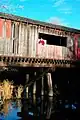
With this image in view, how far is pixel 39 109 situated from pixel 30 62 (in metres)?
3.85

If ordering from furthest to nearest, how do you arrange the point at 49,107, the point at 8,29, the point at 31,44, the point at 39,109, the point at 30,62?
the point at 31,44 → the point at 30,62 → the point at 49,107 → the point at 8,29 → the point at 39,109

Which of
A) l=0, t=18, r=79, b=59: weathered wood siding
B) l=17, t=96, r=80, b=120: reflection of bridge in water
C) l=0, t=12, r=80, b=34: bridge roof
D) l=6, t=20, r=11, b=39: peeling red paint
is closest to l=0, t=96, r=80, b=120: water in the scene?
l=17, t=96, r=80, b=120: reflection of bridge in water

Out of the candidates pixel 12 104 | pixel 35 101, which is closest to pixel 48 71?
pixel 35 101

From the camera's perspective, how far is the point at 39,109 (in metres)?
22.9

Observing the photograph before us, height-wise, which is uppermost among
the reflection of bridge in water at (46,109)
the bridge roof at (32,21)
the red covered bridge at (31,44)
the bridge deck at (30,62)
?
the bridge roof at (32,21)

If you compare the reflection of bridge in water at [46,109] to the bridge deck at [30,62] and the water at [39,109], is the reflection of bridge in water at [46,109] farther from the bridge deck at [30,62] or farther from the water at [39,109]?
the bridge deck at [30,62]

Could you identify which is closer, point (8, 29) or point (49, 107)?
point (8, 29)

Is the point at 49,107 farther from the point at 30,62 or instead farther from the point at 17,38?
the point at 17,38

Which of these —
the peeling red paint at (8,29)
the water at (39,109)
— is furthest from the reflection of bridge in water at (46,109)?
the peeling red paint at (8,29)

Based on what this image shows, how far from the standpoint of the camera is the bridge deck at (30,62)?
879 inches

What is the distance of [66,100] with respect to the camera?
2773 cm

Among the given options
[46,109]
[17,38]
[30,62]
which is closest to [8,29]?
[17,38]

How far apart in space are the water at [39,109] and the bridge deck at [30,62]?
3.10m

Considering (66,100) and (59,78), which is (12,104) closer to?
(66,100)
